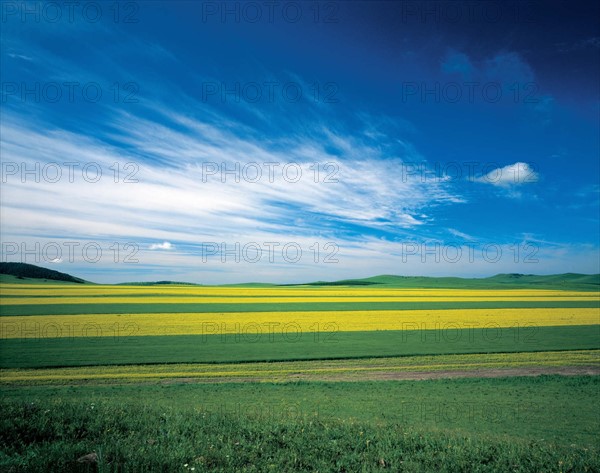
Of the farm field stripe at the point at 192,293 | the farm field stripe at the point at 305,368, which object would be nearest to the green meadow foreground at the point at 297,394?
the farm field stripe at the point at 305,368

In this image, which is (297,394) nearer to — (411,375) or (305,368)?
(305,368)

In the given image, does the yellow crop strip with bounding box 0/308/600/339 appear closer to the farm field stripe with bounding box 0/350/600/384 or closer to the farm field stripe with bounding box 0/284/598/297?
the farm field stripe with bounding box 0/350/600/384

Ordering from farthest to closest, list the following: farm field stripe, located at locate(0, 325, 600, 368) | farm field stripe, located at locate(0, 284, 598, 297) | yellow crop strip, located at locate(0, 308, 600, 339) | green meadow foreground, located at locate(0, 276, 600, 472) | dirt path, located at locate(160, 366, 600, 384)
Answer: farm field stripe, located at locate(0, 284, 598, 297) < yellow crop strip, located at locate(0, 308, 600, 339) < farm field stripe, located at locate(0, 325, 600, 368) < dirt path, located at locate(160, 366, 600, 384) < green meadow foreground, located at locate(0, 276, 600, 472)

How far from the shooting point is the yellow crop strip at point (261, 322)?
123ft

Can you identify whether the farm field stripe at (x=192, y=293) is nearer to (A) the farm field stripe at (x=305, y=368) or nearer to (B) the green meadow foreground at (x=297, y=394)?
(B) the green meadow foreground at (x=297, y=394)

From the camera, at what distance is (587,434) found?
1310 cm

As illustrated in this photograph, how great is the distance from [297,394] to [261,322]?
28.5 meters

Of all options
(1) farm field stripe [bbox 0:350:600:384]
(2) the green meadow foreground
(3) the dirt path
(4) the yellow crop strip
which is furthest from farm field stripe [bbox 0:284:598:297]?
(3) the dirt path

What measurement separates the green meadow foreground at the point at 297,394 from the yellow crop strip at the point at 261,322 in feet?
1.38

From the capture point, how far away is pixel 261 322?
46.1 m

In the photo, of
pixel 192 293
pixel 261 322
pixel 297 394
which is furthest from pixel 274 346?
pixel 192 293

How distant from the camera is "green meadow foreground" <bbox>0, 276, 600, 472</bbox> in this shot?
8047mm

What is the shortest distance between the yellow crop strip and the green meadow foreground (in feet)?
1.38

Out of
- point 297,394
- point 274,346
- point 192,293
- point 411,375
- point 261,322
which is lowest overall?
point 192,293
